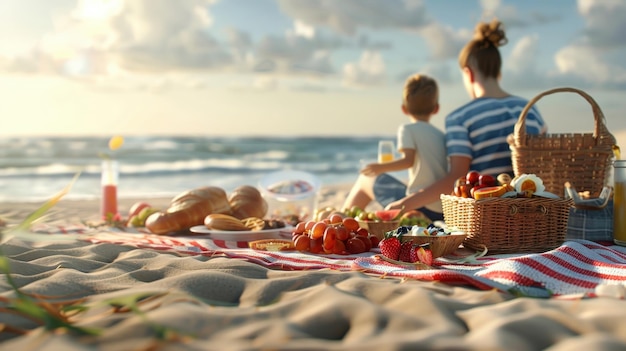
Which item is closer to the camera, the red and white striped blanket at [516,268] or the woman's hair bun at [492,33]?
the red and white striped blanket at [516,268]

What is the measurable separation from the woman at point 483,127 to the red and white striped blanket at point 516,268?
1101 millimetres

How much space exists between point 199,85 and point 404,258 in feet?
61.4

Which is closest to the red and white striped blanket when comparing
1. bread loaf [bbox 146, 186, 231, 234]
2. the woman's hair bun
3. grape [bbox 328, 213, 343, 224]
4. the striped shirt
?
grape [bbox 328, 213, 343, 224]

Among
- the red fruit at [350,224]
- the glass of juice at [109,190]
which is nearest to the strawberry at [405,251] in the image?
the red fruit at [350,224]

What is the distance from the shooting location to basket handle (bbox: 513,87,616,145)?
327cm

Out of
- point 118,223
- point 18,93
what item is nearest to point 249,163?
point 18,93

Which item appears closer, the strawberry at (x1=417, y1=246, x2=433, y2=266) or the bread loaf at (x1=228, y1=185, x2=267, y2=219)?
the strawberry at (x1=417, y1=246, x2=433, y2=266)

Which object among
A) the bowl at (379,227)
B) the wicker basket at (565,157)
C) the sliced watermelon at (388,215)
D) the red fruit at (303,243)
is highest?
the wicker basket at (565,157)

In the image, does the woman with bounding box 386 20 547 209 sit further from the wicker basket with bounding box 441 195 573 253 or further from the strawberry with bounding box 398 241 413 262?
the strawberry with bounding box 398 241 413 262

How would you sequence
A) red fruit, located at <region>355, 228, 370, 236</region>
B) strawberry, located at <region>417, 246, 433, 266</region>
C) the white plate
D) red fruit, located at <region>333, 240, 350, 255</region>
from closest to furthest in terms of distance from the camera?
strawberry, located at <region>417, 246, 433, 266</region> < red fruit, located at <region>333, 240, 350, 255</region> < red fruit, located at <region>355, 228, 370, 236</region> < the white plate

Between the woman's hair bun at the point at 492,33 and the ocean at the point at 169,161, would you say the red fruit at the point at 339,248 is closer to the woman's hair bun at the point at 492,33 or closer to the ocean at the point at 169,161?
the woman's hair bun at the point at 492,33

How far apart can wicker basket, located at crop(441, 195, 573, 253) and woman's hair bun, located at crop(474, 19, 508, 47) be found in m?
1.58

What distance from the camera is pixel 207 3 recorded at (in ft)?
63.9

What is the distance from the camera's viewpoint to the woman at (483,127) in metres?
3.94
